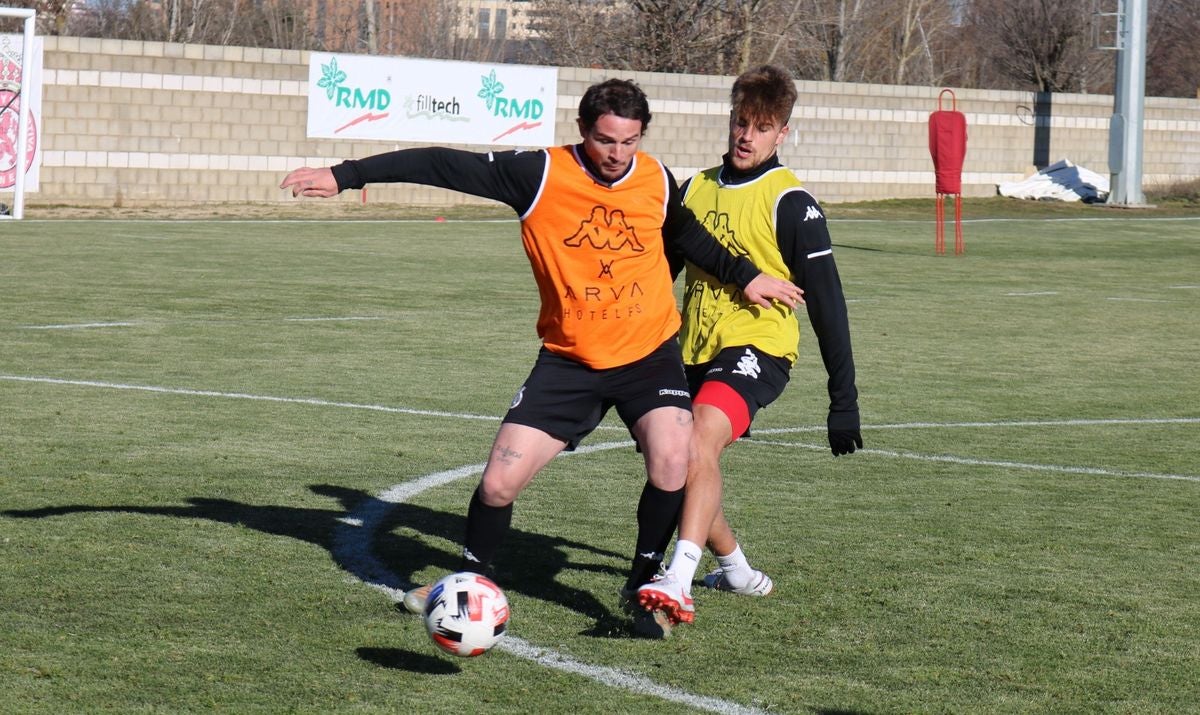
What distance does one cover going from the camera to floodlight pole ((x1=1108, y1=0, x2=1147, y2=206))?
3981 centimetres

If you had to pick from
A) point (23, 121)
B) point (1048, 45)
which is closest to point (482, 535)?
point (23, 121)

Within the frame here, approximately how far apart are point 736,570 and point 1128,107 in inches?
1466

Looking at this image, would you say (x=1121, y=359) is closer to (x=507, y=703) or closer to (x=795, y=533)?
(x=795, y=533)

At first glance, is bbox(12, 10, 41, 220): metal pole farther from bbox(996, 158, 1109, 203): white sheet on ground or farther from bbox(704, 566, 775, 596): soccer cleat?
bbox(996, 158, 1109, 203): white sheet on ground

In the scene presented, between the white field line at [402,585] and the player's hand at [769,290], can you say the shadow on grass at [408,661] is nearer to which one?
the white field line at [402,585]

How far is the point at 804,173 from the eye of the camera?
3969 centimetres

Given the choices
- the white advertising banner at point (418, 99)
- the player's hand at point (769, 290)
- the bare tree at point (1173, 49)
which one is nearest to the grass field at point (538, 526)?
the player's hand at point (769, 290)

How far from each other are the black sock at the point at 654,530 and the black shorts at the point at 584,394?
0.28 m

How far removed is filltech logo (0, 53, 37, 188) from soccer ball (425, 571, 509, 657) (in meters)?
24.7

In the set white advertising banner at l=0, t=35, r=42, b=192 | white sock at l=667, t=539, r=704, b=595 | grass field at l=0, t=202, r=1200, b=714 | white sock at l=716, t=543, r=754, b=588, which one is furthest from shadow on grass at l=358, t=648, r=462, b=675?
white advertising banner at l=0, t=35, r=42, b=192

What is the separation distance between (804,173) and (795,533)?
33.2 m

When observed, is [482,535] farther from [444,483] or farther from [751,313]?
[444,483]

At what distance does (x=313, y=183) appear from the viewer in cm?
523

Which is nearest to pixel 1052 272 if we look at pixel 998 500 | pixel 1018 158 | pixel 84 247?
pixel 84 247
